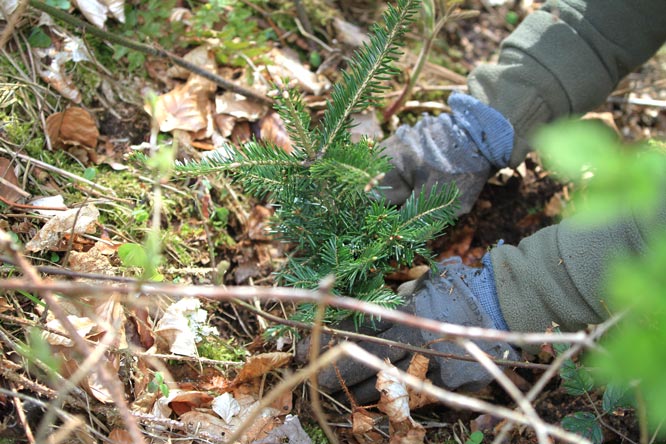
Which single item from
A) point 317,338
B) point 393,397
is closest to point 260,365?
point 393,397

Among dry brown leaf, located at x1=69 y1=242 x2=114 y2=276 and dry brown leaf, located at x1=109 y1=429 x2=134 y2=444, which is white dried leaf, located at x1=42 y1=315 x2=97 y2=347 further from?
dry brown leaf, located at x1=109 y1=429 x2=134 y2=444

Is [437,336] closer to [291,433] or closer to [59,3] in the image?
[291,433]

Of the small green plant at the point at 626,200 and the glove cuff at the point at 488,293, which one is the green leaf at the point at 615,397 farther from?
the small green plant at the point at 626,200

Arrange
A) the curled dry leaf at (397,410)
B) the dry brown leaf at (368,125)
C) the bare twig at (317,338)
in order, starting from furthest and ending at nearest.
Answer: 1. the dry brown leaf at (368,125)
2. the curled dry leaf at (397,410)
3. the bare twig at (317,338)

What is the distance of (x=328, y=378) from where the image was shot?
1.83 m

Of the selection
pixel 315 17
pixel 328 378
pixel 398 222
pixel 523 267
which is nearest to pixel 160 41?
pixel 315 17

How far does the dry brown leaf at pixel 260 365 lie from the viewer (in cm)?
182

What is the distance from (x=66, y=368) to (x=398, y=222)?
105 centimetres

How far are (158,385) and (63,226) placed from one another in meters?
0.61

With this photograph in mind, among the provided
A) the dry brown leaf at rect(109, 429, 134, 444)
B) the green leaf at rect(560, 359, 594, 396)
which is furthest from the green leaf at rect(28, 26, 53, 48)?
the green leaf at rect(560, 359, 594, 396)

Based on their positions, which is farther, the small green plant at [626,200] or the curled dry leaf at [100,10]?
the curled dry leaf at [100,10]

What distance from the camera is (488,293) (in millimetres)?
1860

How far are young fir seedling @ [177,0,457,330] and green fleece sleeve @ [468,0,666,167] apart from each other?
0.78 metres

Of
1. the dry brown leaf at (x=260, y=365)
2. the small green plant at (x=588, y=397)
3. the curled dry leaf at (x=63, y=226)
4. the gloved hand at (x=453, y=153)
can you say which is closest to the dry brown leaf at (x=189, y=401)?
the dry brown leaf at (x=260, y=365)
